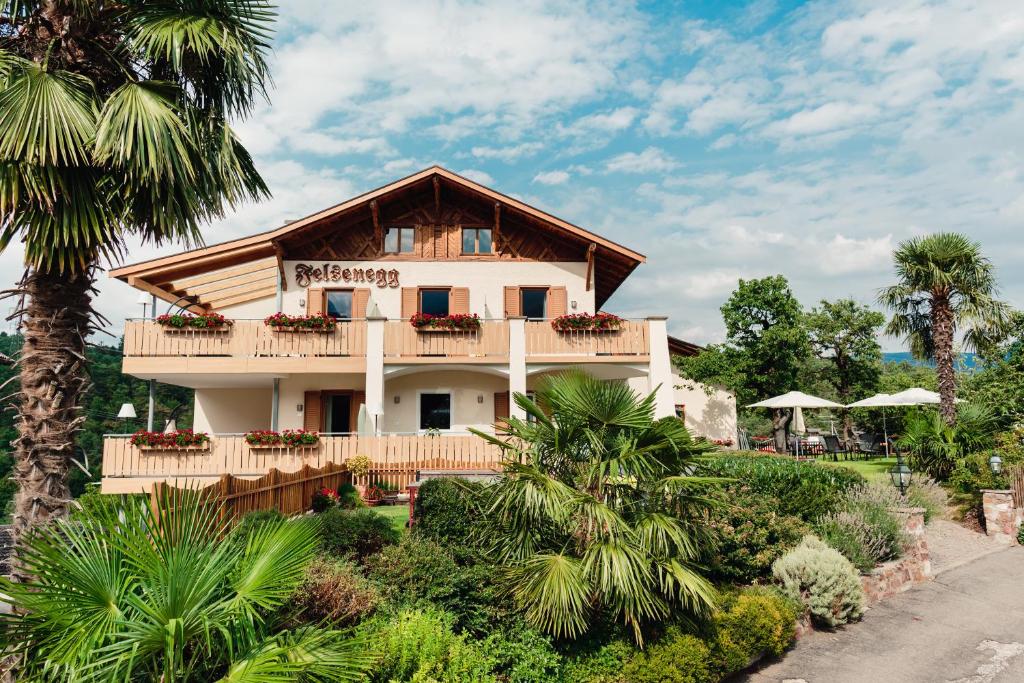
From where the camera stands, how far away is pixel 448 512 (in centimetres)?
853

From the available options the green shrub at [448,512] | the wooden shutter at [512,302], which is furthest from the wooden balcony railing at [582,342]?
the green shrub at [448,512]

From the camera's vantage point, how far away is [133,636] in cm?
427

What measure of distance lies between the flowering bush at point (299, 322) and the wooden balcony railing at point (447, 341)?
1.64 metres

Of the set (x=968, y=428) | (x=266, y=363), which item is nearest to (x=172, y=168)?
(x=266, y=363)

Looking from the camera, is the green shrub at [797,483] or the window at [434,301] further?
the window at [434,301]

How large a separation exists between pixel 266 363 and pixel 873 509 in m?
14.6

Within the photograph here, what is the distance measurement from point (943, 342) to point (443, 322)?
55.3 ft

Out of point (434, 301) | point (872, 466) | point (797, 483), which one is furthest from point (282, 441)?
point (872, 466)

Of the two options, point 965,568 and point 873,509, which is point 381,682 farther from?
point 965,568

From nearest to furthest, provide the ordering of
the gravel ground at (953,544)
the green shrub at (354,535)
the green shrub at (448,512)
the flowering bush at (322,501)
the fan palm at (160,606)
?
the fan palm at (160,606) < the green shrub at (354,535) < the green shrub at (448,512) < the gravel ground at (953,544) < the flowering bush at (322,501)

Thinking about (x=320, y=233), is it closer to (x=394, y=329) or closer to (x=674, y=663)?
(x=394, y=329)

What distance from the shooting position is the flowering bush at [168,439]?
15922 mm

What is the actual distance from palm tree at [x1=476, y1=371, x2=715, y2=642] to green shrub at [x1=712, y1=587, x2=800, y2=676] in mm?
469

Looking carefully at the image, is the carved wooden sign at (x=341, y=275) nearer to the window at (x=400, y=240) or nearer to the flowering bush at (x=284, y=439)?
the window at (x=400, y=240)
